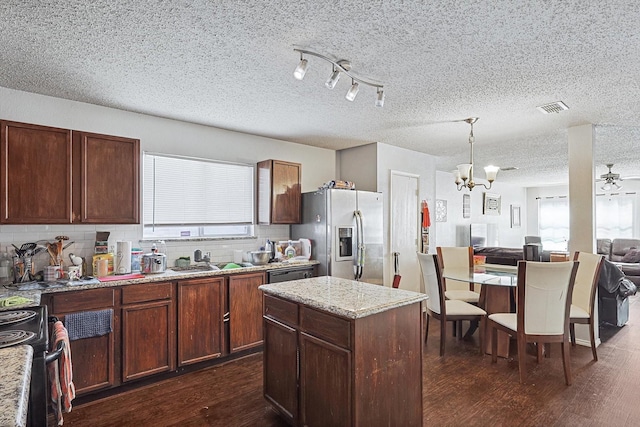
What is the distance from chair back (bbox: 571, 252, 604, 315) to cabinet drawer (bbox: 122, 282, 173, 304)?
12.5 ft

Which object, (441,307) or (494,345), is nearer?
(494,345)

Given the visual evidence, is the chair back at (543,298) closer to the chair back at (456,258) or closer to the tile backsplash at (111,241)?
the chair back at (456,258)

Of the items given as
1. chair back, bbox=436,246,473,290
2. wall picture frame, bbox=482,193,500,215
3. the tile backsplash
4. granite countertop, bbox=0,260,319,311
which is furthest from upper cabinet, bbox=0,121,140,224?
wall picture frame, bbox=482,193,500,215

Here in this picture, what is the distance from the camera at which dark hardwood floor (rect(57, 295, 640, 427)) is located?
2.52m

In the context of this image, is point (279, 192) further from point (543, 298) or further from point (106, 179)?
point (543, 298)

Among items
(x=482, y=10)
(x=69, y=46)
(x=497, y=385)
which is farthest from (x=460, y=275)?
(x=69, y=46)

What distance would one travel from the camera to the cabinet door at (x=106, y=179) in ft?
9.98

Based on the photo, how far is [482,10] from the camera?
1.87m

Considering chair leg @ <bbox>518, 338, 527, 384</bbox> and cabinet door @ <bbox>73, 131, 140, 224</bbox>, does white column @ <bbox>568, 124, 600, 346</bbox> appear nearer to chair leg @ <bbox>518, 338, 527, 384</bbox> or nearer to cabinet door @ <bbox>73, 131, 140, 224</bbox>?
chair leg @ <bbox>518, 338, 527, 384</bbox>

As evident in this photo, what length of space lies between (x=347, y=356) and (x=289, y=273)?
223 centimetres

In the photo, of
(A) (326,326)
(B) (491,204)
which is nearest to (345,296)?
(A) (326,326)

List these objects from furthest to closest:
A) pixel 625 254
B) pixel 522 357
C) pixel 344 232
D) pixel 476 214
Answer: pixel 476 214 < pixel 625 254 < pixel 344 232 < pixel 522 357

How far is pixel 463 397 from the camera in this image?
2.81m

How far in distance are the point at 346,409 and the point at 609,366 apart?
2.99 m
